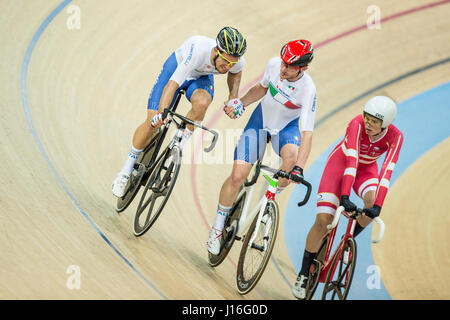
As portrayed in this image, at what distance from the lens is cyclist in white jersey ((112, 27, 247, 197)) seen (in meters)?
3.88

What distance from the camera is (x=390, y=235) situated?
17.5 ft

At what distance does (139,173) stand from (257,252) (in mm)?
1035

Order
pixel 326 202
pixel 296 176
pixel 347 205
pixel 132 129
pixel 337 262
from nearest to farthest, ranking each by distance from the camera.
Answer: pixel 296 176
pixel 347 205
pixel 337 262
pixel 326 202
pixel 132 129

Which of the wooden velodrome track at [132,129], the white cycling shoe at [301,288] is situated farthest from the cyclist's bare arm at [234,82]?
the white cycling shoe at [301,288]

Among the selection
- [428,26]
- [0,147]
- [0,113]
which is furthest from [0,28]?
[428,26]

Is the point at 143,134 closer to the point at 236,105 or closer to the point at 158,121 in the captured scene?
the point at 158,121

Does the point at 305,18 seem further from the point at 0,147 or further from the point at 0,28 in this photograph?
the point at 0,147

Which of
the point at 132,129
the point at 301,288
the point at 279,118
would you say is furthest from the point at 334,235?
the point at 132,129

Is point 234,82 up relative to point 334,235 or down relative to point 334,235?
→ up

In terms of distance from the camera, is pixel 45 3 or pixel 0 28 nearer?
pixel 0 28

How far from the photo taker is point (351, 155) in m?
3.92

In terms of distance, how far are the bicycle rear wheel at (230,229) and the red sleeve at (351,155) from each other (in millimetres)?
719

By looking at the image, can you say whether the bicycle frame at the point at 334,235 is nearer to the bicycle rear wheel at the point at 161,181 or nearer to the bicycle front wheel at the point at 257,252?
the bicycle front wheel at the point at 257,252

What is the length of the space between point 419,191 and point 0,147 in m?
3.87
